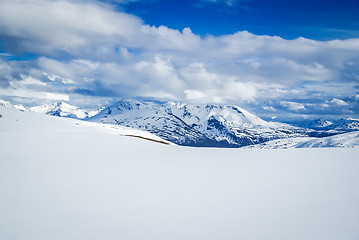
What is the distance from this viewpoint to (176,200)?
8633 millimetres

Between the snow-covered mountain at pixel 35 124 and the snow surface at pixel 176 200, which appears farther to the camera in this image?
the snow-covered mountain at pixel 35 124

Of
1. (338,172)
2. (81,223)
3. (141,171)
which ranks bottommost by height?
(81,223)

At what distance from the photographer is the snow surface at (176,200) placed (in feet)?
20.8

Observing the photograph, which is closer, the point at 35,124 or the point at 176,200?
the point at 176,200

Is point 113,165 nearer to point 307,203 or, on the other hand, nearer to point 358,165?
point 307,203

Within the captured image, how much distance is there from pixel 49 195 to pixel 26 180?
2.43m

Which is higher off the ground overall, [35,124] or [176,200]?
[35,124]

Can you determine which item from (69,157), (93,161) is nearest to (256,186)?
(93,161)

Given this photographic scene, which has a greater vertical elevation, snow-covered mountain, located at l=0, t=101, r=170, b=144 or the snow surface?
snow-covered mountain, located at l=0, t=101, r=170, b=144

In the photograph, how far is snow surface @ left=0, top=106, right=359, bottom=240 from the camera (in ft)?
20.8

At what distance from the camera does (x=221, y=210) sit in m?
7.69

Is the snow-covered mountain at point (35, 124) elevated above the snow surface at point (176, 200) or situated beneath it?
elevated above

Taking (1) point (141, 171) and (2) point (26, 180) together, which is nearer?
(2) point (26, 180)

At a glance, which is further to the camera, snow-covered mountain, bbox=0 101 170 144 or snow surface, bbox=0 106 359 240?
snow-covered mountain, bbox=0 101 170 144
